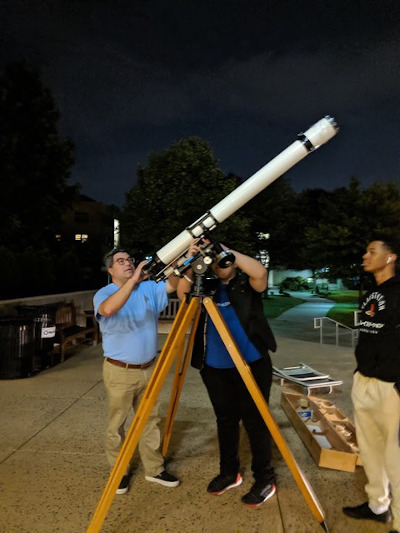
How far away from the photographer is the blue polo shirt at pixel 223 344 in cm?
308

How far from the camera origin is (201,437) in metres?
4.30

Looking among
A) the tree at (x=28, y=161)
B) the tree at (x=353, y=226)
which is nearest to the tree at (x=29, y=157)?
the tree at (x=28, y=161)

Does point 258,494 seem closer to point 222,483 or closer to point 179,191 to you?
point 222,483

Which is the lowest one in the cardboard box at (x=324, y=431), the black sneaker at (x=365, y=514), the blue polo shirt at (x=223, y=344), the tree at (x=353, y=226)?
the black sneaker at (x=365, y=514)

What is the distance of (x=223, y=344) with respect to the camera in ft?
10.3

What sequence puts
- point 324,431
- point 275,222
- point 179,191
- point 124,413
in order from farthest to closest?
point 275,222, point 179,191, point 324,431, point 124,413

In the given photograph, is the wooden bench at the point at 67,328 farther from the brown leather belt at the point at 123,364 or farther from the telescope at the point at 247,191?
the telescope at the point at 247,191

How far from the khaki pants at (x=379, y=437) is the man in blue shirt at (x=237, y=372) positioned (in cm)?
68

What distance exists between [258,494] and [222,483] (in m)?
0.31

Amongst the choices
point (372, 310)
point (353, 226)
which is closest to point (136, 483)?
point (372, 310)

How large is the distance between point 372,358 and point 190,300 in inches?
50.4

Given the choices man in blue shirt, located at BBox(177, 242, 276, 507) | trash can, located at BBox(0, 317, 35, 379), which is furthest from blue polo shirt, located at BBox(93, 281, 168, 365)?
trash can, located at BBox(0, 317, 35, 379)

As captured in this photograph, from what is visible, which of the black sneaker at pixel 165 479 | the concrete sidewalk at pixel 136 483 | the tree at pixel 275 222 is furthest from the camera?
the tree at pixel 275 222

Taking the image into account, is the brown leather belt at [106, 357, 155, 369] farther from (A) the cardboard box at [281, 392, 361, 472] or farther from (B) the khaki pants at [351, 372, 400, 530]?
(A) the cardboard box at [281, 392, 361, 472]
